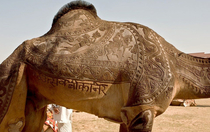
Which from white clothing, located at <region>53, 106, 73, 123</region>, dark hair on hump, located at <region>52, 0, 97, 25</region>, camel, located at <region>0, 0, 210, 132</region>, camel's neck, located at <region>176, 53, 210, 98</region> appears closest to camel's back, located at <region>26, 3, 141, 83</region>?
camel, located at <region>0, 0, 210, 132</region>

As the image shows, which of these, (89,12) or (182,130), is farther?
(182,130)

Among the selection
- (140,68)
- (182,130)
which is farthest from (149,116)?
(182,130)

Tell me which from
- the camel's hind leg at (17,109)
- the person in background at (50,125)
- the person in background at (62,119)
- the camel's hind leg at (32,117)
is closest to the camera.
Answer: the camel's hind leg at (17,109)

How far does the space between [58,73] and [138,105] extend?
2.93ft

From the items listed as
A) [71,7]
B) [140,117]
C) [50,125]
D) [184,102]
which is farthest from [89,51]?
[184,102]

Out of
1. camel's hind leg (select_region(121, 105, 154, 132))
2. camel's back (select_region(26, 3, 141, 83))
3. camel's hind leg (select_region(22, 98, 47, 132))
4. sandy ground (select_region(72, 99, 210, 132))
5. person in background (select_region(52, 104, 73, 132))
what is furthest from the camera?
sandy ground (select_region(72, 99, 210, 132))

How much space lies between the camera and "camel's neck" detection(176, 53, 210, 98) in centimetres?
258

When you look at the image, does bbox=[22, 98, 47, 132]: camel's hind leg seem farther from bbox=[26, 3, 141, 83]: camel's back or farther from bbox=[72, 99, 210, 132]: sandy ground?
bbox=[72, 99, 210, 132]: sandy ground

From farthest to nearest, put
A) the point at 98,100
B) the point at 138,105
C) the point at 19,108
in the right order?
the point at 19,108, the point at 98,100, the point at 138,105

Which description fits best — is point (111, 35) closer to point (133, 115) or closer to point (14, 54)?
point (133, 115)

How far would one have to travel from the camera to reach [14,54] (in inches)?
111

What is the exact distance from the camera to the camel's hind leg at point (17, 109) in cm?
273

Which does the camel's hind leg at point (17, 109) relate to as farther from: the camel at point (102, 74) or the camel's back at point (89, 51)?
the camel's back at point (89, 51)

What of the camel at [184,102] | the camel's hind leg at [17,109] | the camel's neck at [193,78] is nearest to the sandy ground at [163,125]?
the camel at [184,102]
